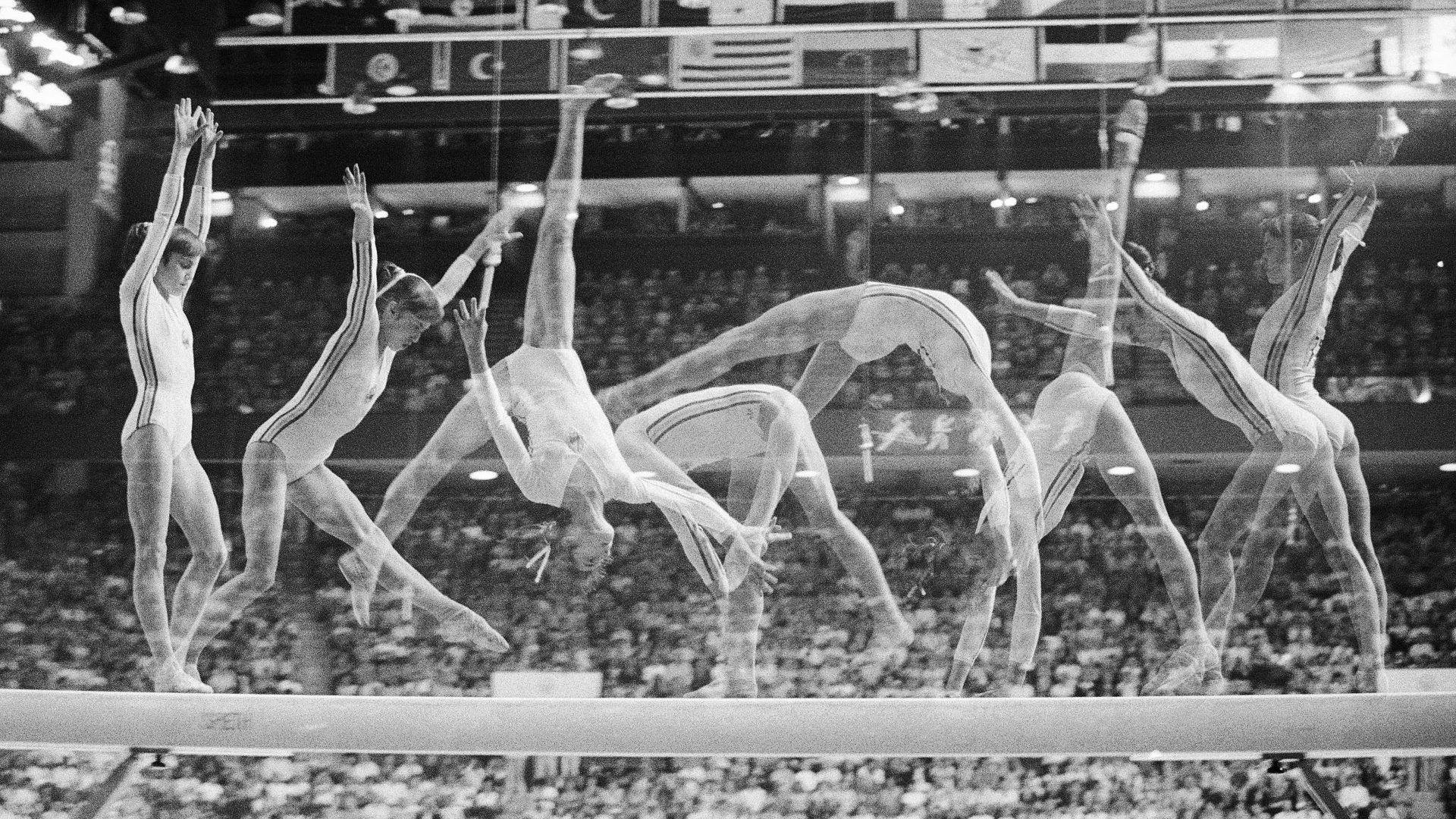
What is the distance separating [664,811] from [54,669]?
289 cm

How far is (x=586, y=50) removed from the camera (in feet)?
25.1

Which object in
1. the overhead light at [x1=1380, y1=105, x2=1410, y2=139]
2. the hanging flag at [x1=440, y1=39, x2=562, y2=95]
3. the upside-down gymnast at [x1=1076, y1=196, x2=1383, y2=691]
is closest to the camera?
the upside-down gymnast at [x1=1076, y1=196, x2=1383, y2=691]

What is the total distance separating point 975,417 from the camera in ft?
23.0

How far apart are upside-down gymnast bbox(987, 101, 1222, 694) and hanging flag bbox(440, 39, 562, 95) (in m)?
2.36

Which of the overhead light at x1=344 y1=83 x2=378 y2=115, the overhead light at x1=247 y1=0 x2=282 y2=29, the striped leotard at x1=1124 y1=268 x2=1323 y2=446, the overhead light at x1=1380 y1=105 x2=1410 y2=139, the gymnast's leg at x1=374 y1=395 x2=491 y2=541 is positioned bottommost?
the gymnast's leg at x1=374 y1=395 x2=491 y2=541

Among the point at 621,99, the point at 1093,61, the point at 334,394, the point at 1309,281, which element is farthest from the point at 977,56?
the point at 334,394

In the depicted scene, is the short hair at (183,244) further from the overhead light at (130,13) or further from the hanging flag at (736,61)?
the hanging flag at (736,61)

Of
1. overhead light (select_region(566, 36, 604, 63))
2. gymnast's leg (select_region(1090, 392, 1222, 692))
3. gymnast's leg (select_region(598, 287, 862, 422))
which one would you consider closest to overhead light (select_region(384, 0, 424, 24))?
overhead light (select_region(566, 36, 604, 63))

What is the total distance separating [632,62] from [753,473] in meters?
2.11

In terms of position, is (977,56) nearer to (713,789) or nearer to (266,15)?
(266,15)

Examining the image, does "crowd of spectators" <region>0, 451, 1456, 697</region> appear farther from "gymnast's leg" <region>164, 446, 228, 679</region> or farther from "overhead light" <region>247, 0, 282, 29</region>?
"overhead light" <region>247, 0, 282, 29</region>

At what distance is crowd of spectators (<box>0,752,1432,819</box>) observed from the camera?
25.0 feet

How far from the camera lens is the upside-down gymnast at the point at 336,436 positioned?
718cm

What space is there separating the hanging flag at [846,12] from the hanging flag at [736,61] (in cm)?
15
